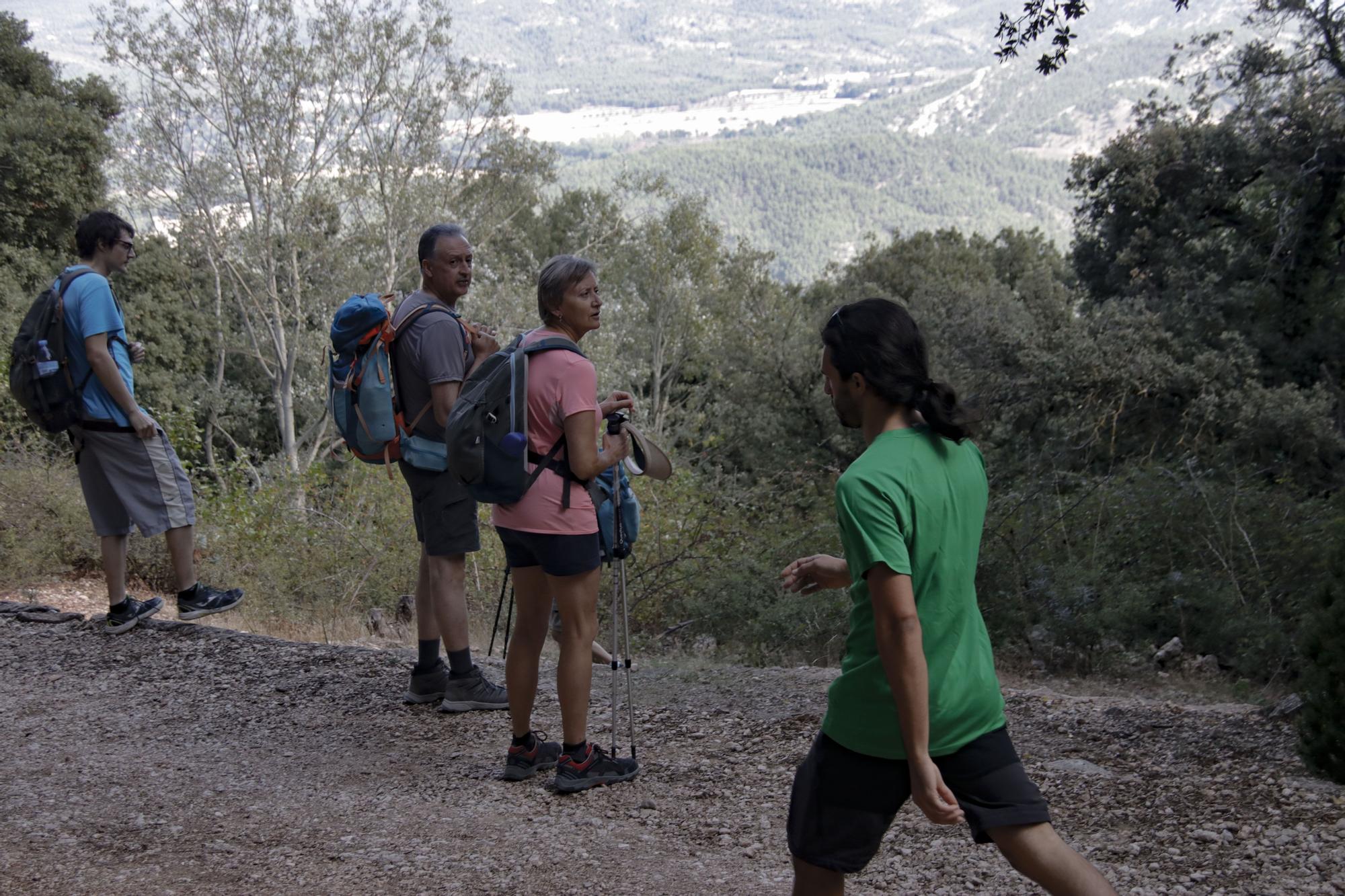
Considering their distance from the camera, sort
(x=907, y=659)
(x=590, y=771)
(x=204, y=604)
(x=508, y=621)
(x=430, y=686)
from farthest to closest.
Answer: (x=204, y=604) < (x=430, y=686) < (x=508, y=621) < (x=590, y=771) < (x=907, y=659)

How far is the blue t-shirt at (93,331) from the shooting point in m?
5.18

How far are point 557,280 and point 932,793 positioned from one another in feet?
7.13

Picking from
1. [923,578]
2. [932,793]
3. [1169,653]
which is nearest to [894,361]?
[923,578]

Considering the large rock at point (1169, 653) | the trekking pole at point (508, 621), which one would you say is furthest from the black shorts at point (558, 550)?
the large rock at point (1169, 653)

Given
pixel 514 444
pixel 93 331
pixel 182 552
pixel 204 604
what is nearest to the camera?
pixel 514 444

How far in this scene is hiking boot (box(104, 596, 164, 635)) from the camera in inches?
240

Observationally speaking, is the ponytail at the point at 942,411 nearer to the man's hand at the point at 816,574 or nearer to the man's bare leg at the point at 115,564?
the man's hand at the point at 816,574

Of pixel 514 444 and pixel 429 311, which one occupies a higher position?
pixel 429 311

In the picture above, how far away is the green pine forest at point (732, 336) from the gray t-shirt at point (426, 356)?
236cm

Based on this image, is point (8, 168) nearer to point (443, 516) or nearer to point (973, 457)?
point (443, 516)

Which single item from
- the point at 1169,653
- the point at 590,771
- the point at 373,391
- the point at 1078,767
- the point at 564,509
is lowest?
the point at 1169,653

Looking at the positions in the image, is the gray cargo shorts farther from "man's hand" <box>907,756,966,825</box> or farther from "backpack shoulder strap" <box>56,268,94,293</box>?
"man's hand" <box>907,756,966,825</box>

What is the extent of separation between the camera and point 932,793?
6.44ft

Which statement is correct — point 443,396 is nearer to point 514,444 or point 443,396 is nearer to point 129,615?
point 514,444
